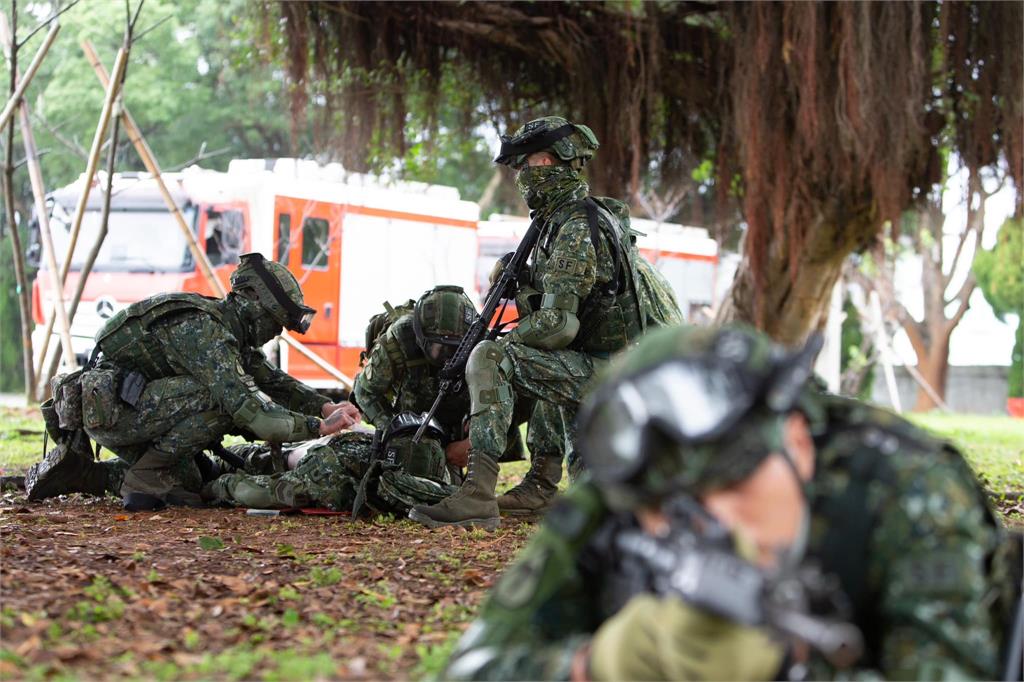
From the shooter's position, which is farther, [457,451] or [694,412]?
[457,451]

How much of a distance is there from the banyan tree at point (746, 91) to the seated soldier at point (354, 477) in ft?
15.7

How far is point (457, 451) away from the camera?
7.11m

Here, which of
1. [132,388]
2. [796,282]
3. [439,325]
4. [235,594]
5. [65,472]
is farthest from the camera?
[796,282]

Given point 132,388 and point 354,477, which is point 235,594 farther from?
point 132,388

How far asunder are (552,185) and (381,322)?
1.43 metres

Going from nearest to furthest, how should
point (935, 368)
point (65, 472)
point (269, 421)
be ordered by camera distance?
point (269, 421) → point (65, 472) → point (935, 368)

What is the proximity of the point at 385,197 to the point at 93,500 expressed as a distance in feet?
36.4

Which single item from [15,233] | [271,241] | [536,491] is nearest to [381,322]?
[536,491]

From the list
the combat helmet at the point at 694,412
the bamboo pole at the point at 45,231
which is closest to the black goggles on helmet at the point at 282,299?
the bamboo pole at the point at 45,231

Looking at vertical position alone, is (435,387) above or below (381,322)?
below

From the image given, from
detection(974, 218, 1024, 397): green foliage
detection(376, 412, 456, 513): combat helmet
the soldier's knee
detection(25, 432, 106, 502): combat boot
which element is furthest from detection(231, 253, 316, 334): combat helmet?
detection(974, 218, 1024, 397): green foliage

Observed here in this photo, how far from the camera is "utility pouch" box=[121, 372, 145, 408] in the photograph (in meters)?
6.64

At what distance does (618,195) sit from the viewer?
39.3 feet

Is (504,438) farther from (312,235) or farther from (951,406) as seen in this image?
(951,406)
